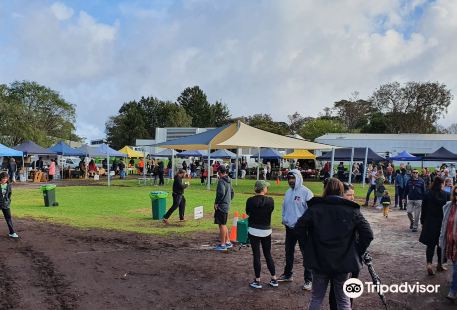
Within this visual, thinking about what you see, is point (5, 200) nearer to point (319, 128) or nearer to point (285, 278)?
point (285, 278)

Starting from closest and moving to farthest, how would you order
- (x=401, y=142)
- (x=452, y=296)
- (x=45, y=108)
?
(x=452, y=296) < (x=401, y=142) < (x=45, y=108)

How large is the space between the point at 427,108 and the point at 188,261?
65.2 meters

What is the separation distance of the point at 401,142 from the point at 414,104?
529 inches

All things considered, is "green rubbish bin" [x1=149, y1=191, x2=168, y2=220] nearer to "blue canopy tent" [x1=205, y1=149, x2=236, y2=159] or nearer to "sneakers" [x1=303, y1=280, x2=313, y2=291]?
"sneakers" [x1=303, y1=280, x2=313, y2=291]

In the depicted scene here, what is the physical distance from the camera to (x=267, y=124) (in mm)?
72688

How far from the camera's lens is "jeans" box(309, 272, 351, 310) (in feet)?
13.3

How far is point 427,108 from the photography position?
2549 inches

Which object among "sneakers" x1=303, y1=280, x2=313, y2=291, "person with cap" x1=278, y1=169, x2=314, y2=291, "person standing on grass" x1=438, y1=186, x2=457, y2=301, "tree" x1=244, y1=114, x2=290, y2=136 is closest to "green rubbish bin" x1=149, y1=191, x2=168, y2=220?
"person with cap" x1=278, y1=169, x2=314, y2=291

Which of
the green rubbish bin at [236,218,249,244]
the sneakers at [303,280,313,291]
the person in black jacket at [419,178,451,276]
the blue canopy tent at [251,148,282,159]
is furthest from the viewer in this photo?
the blue canopy tent at [251,148,282,159]

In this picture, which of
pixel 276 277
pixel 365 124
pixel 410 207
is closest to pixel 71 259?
pixel 276 277

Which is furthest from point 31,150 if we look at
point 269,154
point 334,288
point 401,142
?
point 401,142

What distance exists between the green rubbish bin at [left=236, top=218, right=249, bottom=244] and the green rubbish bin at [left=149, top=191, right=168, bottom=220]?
3938mm

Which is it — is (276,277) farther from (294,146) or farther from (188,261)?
(294,146)

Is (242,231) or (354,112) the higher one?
(354,112)
